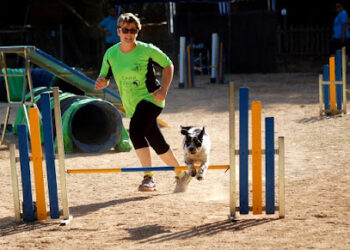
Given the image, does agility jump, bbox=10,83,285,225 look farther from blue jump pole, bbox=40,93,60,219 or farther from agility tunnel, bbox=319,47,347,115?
agility tunnel, bbox=319,47,347,115

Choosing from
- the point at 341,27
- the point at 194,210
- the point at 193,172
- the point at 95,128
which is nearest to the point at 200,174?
the point at 193,172

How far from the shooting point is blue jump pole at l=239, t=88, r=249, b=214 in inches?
204

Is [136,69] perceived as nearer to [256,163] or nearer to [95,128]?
[256,163]

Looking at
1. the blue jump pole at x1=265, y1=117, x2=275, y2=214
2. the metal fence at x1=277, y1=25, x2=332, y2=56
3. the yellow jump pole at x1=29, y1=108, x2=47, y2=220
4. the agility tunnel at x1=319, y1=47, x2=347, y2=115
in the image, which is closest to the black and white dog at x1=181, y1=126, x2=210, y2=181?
the blue jump pole at x1=265, y1=117, x2=275, y2=214

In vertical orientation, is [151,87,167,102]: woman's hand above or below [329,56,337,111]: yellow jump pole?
above

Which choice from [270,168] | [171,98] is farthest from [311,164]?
[171,98]

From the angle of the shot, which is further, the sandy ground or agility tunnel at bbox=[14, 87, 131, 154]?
agility tunnel at bbox=[14, 87, 131, 154]

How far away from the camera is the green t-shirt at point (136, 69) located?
5.91 metres

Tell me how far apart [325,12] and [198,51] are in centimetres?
706

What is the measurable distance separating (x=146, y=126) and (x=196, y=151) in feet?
1.88

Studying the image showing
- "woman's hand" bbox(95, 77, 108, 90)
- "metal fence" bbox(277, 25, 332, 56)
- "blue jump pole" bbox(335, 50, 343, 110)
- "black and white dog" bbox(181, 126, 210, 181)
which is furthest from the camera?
"metal fence" bbox(277, 25, 332, 56)

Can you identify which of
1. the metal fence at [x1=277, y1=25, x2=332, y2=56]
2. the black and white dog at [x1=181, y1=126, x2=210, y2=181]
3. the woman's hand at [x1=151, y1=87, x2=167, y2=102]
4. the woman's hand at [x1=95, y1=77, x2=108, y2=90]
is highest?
the metal fence at [x1=277, y1=25, x2=332, y2=56]

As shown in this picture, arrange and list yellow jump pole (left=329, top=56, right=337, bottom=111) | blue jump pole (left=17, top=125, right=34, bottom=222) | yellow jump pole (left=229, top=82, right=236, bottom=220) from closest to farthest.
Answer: yellow jump pole (left=229, top=82, right=236, bottom=220) → blue jump pole (left=17, top=125, right=34, bottom=222) → yellow jump pole (left=329, top=56, right=337, bottom=111)

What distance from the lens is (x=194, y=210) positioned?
571cm
